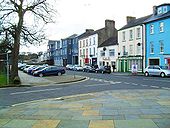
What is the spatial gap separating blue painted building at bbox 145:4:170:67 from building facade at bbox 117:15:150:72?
180cm

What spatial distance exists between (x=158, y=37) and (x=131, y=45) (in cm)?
866

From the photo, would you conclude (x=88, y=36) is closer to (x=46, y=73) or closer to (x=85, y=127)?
(x=46, y=73)

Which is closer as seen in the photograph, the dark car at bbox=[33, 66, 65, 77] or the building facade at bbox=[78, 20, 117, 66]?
the dark car at bbox=[33, 66, 65, 77]

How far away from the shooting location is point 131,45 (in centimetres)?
5500

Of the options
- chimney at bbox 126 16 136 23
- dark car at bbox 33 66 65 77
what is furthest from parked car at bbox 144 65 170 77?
chimney at bbox 126 16 136 23

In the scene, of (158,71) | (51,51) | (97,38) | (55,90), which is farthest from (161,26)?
(51,51)

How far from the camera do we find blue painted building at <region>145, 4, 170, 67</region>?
4459cm

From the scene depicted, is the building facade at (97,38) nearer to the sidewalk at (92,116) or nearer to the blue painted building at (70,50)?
the blue painted building at (70,50)

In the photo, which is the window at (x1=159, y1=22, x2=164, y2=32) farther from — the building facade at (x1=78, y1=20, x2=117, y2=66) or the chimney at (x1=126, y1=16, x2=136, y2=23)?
the building facade at (x1=78, y1=20, x2=117, y2=66)

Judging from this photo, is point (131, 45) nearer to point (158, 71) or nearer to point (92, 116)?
point (158, 71)

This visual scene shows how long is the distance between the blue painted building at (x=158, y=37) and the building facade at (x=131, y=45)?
180 cm

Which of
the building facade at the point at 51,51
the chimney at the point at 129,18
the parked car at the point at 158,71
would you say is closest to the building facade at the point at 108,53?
the chimney at the point at 129,18

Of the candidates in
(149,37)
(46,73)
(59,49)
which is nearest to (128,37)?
(149,37)

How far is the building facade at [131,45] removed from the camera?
51438 millimetres
